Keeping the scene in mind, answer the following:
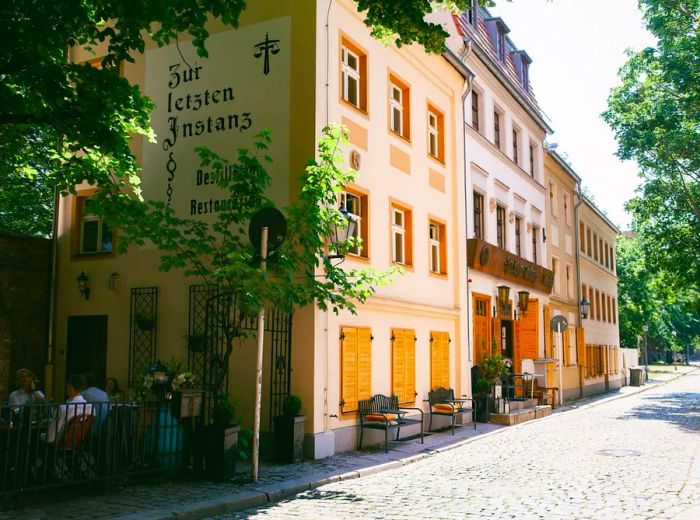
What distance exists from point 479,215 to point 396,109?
580 cm

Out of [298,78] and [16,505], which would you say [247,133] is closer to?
[298,78]

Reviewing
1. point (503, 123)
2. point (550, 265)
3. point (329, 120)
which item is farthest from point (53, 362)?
point (550, 265)

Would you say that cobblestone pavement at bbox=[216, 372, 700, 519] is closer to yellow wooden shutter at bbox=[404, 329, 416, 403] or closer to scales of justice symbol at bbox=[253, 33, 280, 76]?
yellow wooden shutter at bbox=[404, 329, 416, 403]

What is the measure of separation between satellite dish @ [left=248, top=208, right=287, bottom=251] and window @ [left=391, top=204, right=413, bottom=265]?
577 cm

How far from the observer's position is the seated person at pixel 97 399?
28.9ft

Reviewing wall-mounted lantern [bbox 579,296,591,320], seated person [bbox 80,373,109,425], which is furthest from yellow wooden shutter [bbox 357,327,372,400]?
wall-mounted lantern [bbox 579,296,591,320]

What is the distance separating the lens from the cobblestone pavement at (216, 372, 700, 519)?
820 centimetres

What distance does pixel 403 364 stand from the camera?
15.5 metres

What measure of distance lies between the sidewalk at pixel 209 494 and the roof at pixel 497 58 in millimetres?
12820

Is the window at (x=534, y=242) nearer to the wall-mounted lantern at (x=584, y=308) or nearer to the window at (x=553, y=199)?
the window at (x=553, y=199)

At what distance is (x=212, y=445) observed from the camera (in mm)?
10023

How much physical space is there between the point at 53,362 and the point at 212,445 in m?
6.77

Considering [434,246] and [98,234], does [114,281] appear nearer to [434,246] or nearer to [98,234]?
[98,234]

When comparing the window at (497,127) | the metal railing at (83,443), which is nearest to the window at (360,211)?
the metal railing at (83,443)
